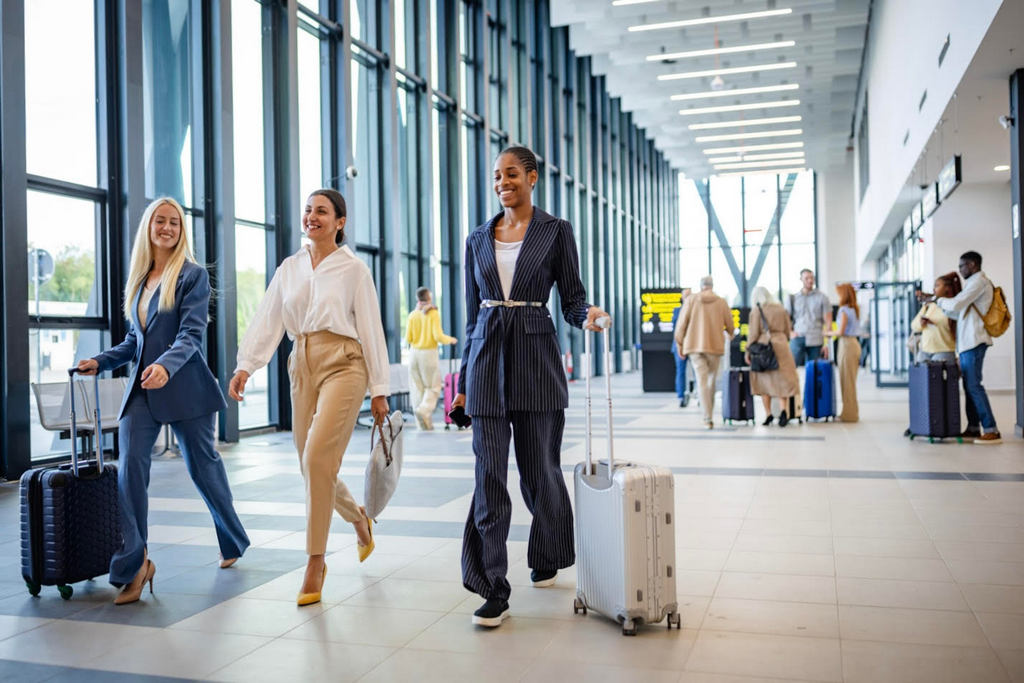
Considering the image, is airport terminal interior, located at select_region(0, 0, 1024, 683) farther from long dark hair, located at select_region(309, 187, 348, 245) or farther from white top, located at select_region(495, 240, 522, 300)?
long dark hair, located at select_region(309, 187, 348, 245)

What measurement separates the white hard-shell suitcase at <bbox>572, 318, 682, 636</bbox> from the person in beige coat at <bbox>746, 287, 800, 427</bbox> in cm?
766

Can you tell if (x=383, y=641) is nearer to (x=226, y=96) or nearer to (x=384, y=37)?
(x=226, y=96)

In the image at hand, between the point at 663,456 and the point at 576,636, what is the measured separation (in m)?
5.29

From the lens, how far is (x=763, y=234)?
3962 centimetres

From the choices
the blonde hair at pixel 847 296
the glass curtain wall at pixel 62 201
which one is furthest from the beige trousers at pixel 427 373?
the blonde hair at pixel 847 296

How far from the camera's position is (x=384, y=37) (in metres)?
14.3

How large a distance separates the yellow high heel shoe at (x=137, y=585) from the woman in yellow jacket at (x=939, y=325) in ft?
24.6

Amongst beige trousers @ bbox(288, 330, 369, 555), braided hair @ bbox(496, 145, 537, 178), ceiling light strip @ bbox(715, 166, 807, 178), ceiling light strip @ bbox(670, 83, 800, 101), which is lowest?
beige trousers @ bbox(288, 330, 369, 555)

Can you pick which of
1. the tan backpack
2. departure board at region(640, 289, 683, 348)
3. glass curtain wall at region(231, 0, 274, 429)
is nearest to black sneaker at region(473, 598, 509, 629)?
the tan backpack

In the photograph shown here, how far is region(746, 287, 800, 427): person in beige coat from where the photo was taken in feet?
34.8

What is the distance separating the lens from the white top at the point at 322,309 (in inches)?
146

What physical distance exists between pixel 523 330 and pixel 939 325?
22.6ft

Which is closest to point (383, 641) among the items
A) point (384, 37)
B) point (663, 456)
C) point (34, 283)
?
point (663, 456)

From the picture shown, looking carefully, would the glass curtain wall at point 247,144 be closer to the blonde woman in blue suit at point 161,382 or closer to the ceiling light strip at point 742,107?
the blonde woman in blue suit at point 161,382
